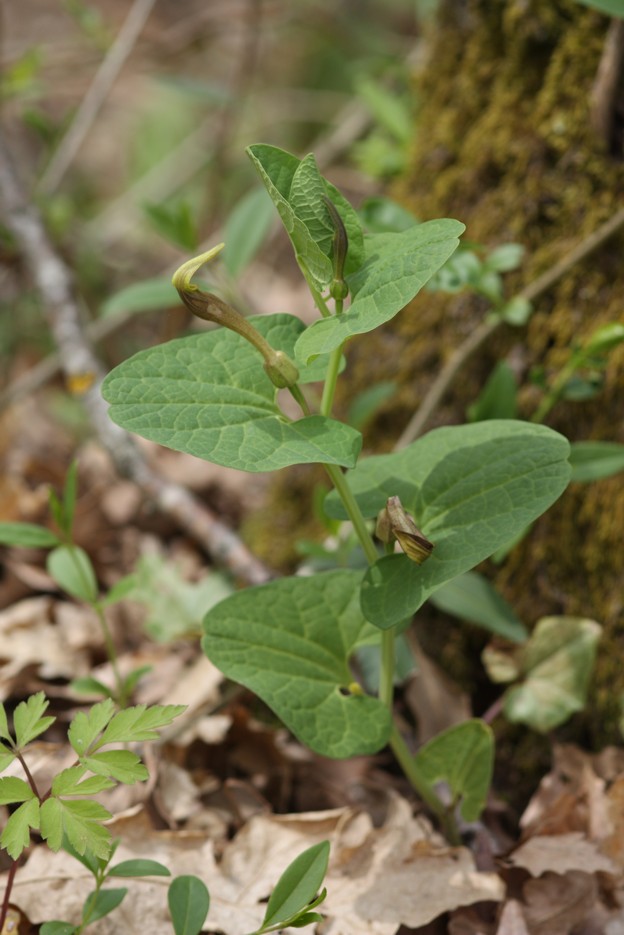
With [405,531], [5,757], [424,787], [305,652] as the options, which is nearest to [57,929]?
[5,757]

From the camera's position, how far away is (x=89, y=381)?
253cm

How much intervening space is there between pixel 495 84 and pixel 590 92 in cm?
35

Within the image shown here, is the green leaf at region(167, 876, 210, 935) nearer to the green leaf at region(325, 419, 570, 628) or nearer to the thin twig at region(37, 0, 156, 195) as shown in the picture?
the green leaf at region(325, 419, 570, 628)

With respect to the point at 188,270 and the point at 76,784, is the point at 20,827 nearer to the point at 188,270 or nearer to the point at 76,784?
the point at 76,784

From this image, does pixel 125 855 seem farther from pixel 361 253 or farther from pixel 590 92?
pixel 590 92

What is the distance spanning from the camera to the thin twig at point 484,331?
1.75m

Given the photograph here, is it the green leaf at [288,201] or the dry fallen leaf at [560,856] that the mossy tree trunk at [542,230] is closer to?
the dry fallen leaf at [560,856]

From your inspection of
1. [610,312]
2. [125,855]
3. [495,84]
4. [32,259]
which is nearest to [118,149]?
[32,259]

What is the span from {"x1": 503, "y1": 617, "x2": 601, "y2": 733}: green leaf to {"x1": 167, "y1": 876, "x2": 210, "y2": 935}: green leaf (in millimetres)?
725

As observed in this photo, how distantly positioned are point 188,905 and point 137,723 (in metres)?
0.30

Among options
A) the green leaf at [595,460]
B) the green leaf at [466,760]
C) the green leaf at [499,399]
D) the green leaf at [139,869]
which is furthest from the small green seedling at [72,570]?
the green leaf at [595,460]

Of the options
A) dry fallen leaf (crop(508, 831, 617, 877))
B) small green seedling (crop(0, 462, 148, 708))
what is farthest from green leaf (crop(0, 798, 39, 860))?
dry fallen leaf (crop(508, 831, 617, 877))

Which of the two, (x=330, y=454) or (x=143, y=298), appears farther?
(x=143, y=298)

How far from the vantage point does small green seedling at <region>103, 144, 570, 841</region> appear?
3.40 feet
